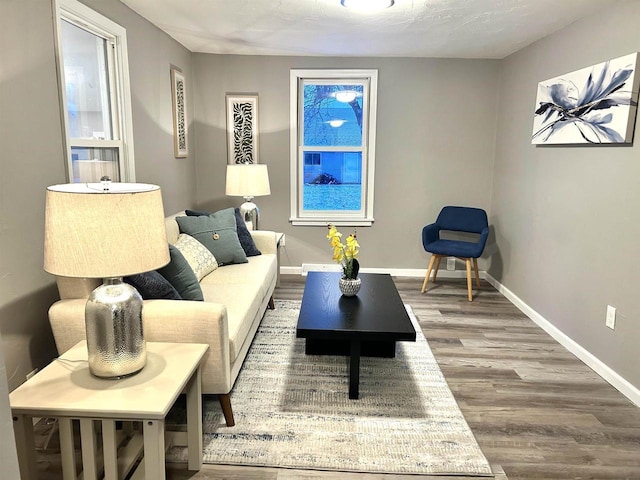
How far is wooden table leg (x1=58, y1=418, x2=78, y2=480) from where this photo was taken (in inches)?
61.2

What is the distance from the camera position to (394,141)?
15.6 ft

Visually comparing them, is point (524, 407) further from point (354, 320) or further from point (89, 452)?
point (89, 452)

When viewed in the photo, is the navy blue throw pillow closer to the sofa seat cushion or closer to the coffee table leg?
the sofa seat cushion

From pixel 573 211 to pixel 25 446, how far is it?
3405mm

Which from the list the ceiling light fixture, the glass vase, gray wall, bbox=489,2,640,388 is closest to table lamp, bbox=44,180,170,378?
the glass vase

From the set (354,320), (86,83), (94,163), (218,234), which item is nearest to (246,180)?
(218,234)

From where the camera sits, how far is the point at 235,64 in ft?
15.1

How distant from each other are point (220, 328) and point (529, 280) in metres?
2.94

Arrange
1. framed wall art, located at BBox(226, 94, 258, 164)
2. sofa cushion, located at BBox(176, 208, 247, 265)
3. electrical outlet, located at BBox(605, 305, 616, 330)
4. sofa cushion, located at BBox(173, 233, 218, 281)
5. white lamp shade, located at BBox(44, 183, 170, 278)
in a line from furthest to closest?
framed wall art, located at BBox(226, 94, 258, 164) → sofa cushion, located at BBox(176, 208, 247, 265) → sofa cushion, located at BBox(173, 233, 218, 281) → electrical outlet, located at BBox(605, 305, 616, 330) → white lamp shade, located at BBox(44, 183, 170, 278)

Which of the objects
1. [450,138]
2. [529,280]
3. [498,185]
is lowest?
[529,280]

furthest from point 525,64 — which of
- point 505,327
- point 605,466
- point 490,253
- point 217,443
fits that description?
point 217,443

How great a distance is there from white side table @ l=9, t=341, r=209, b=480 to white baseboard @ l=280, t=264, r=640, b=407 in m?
2.44

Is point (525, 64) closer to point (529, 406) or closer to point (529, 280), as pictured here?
point (529, 280)

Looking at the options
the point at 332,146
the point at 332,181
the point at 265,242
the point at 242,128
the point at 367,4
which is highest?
the point at 367,4
